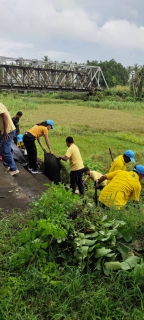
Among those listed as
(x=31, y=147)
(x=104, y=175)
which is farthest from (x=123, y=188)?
(x=31, y=147)

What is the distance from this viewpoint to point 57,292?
2102 millimetres

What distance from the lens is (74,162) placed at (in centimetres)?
592

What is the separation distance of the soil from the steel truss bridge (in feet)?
89.2

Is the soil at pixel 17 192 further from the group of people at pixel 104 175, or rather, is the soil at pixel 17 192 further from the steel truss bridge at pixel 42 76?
the steel truss bridge at pixel 42 76

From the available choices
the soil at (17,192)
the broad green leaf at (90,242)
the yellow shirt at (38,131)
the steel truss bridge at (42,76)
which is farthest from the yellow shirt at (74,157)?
the steel truss bridge at (42,76)

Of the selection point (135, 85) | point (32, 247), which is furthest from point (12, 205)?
point (135, 85)

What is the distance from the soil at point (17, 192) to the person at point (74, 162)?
101 centimetres

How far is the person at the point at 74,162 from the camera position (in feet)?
19.1

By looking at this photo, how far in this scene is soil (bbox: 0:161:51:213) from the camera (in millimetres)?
3619

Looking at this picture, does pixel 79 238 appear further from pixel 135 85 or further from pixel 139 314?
pixel 135 85

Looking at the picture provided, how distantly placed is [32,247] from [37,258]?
10cm

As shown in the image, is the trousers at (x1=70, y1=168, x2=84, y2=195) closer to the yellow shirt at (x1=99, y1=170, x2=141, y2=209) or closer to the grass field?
the yellow shirt at (x1=99, y1=170, x2=141, y2=209)


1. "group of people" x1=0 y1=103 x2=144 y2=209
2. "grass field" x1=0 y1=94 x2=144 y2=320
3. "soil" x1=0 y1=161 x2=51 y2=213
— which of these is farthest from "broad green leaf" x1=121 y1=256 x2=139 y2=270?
"soil" x1=0 y1=161 x2=51 y2=213

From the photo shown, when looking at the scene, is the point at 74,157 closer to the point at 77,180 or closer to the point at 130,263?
the point at 77,180
